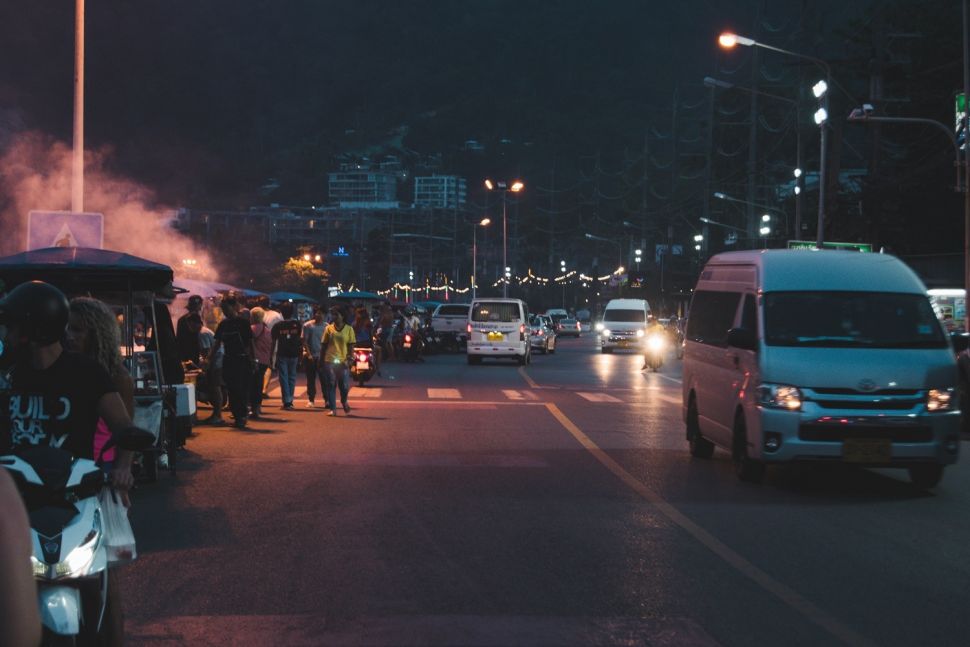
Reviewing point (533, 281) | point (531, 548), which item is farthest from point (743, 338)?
point (533, 281)

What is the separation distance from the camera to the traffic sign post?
1897cm

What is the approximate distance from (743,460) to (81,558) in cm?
973

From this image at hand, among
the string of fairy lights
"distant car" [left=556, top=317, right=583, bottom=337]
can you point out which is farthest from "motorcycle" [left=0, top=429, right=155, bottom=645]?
the string of fairy lights

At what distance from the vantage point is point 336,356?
71.7 ft

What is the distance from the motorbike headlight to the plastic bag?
0.25 metres

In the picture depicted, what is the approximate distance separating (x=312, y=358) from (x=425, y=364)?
20126mm

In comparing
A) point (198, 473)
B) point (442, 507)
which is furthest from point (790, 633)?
point (198, 473)

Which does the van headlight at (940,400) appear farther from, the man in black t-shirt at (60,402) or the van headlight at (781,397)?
the man in black t-shirt at (60,402)

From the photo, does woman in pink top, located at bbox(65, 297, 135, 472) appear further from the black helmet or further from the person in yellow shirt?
the person in yellow shirt

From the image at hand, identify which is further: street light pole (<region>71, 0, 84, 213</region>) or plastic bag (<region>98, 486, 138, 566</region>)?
street light pole (<region>71, 0, 84, 213</region>)

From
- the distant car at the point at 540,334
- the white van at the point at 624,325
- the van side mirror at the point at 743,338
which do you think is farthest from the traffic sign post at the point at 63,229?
the white van at the point at 624,325

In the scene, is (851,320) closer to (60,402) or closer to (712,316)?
(712,316)

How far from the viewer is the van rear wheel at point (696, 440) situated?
15.8 meters

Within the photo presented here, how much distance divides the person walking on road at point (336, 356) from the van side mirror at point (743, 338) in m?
9.34
